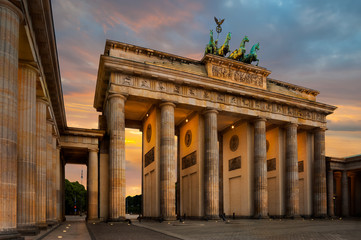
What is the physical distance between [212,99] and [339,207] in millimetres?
30644

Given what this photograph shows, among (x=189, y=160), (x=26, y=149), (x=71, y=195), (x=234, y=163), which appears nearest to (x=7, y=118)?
(x=26, y=149)

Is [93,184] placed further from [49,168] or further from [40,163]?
[40,163]

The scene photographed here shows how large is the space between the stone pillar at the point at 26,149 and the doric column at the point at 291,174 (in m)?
31.3

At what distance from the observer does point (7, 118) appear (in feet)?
36.9

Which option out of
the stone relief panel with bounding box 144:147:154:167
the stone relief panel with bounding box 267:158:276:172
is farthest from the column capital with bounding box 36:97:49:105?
the stone relief panel with bounding box 267:158:276:172

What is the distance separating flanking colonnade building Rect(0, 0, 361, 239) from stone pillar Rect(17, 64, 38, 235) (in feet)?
0.16

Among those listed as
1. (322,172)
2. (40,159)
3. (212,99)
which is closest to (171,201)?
(212,99)

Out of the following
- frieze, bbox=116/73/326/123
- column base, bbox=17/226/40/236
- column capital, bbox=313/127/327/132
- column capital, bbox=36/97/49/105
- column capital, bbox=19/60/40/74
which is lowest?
column base, bbox=17/226/40/236

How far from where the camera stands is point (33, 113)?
666 inches

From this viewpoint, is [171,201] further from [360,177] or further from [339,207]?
[360,177]

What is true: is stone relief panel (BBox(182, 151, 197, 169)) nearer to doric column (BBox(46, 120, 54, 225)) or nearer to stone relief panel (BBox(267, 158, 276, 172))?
stone relief panel (BBox(267, 158, 276, 172))

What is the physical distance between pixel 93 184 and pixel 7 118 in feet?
72.6

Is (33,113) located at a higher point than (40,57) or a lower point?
lower

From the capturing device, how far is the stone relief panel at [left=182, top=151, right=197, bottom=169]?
1479 inches
